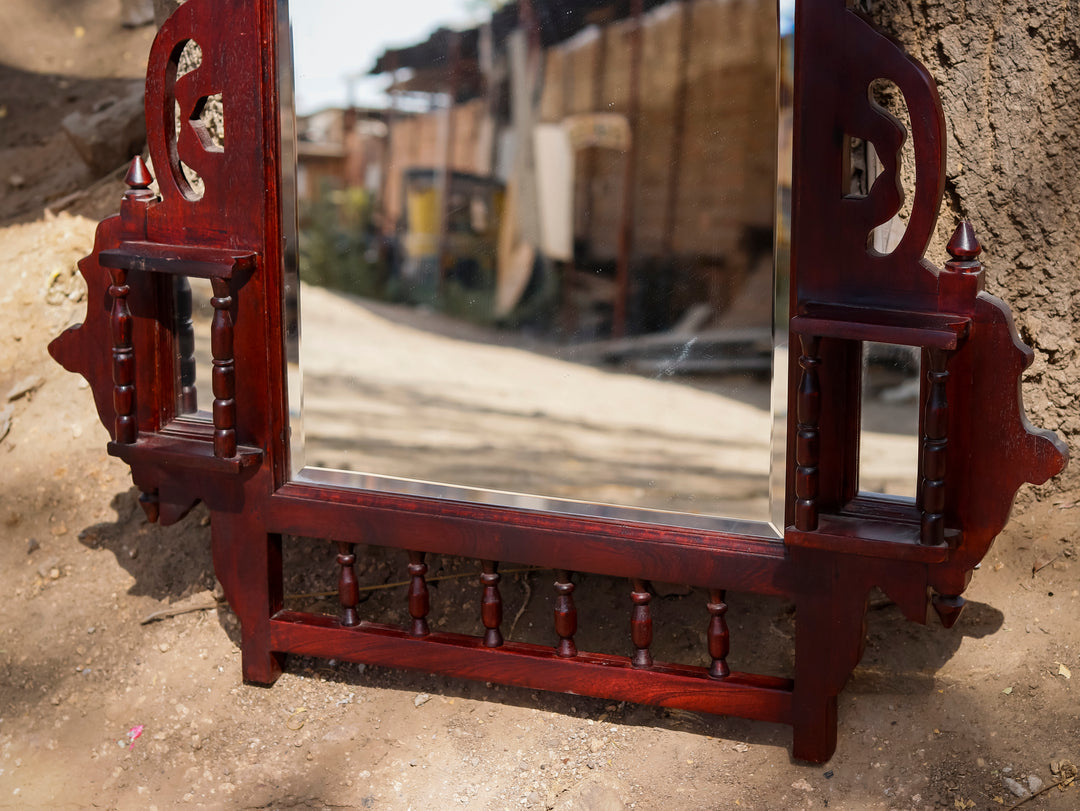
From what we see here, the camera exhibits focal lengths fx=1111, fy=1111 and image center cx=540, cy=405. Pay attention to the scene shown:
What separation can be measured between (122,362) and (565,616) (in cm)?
91

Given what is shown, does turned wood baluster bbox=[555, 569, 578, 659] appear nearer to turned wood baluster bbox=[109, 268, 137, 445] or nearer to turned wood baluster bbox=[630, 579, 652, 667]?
turned wood baluster bbox=[630, 579, 652, 667]

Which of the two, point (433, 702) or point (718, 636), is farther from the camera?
point (433, 702)

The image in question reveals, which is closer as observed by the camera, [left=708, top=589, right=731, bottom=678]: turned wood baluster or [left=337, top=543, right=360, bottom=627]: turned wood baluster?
[left=708, top=589, right=731, bottom=678]: turned wood baluster

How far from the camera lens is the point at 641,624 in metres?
1.85

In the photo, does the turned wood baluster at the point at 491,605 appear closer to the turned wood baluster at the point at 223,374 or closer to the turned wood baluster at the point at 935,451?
the turned wood baluster at the point at 223,374

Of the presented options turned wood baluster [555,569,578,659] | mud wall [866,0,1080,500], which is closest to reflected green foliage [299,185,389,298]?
turned wood baluster [555,569,578,659]

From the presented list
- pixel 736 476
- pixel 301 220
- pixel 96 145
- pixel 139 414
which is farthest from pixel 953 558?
pixel 96 145

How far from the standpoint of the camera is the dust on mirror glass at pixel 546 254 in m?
1.72

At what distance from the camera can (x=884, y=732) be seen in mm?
→ 1814

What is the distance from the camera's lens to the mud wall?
179cm

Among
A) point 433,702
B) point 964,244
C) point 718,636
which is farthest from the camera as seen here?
point 433,702

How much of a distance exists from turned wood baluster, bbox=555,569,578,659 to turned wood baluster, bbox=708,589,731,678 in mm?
236

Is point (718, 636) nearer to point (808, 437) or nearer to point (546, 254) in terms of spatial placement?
point (808, 437)

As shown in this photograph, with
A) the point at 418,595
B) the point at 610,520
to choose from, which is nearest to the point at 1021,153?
the point at 610,520
